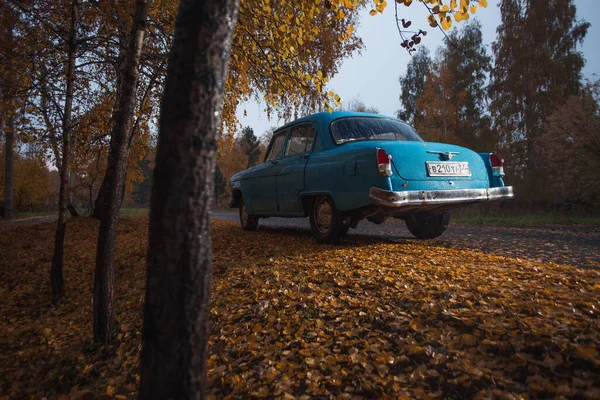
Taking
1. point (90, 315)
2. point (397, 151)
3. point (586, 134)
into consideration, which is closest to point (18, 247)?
point (90, 315)

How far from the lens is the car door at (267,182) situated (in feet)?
21.9

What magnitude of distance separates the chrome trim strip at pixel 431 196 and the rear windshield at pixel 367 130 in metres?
1.28

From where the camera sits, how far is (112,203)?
3.53 metres

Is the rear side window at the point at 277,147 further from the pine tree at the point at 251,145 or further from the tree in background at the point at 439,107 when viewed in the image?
the pine tree at the point at 251,145

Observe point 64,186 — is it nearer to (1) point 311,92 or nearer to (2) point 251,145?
(1) point 311,92

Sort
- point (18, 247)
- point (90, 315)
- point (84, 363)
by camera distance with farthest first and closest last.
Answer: point (18, 247) < point (90, 315) < point (84, 363)

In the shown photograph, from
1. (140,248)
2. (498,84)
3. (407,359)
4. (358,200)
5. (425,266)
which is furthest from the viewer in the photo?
(498,84)

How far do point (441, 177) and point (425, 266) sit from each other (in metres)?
1.42

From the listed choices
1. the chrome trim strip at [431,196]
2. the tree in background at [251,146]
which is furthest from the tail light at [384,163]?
the tree in background at [251,146]

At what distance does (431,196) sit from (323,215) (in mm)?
1632

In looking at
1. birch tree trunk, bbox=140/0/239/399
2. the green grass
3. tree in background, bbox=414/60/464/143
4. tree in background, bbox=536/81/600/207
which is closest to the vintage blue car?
birch tree trunk, bbox=140/0/239/399

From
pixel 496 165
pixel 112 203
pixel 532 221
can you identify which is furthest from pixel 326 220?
pixel 532 221

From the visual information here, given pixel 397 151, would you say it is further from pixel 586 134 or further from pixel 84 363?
pixel 586 134

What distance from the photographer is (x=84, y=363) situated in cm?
323
